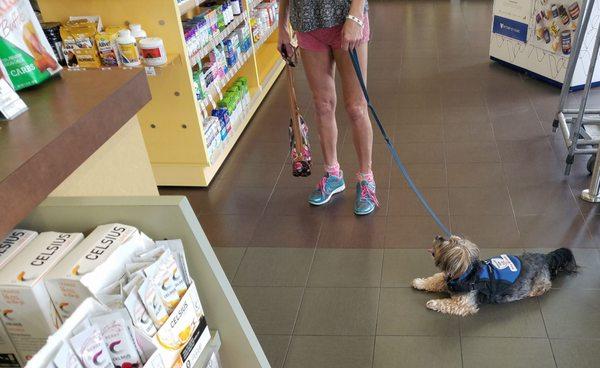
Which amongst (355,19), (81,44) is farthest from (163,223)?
(81,44)

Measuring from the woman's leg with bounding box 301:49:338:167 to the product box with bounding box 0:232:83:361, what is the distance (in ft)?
6.86

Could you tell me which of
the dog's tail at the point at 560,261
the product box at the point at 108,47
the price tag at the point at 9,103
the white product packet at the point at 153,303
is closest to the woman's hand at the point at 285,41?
the product box at the point at 108,47

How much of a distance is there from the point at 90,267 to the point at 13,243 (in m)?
0.20

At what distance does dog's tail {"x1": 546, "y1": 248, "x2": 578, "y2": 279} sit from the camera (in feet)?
8.17

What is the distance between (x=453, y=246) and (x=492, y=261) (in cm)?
26

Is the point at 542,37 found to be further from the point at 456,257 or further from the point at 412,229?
the point at 456,257

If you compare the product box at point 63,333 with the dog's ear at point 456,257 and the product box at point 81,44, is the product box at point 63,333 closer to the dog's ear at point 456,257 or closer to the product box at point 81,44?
the dog's ear at point 456,257

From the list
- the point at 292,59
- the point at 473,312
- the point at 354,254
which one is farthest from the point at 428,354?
the point at 292,59

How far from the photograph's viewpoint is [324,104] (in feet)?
10.2

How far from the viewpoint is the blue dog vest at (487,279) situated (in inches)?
92.7

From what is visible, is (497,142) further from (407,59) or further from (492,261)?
(407,59)

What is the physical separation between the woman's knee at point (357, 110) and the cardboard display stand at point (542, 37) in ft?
6.98

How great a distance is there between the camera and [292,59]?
3.12 m

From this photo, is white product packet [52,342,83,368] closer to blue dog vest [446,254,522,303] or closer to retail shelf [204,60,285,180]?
blue dog vest [446,254,522,303]
